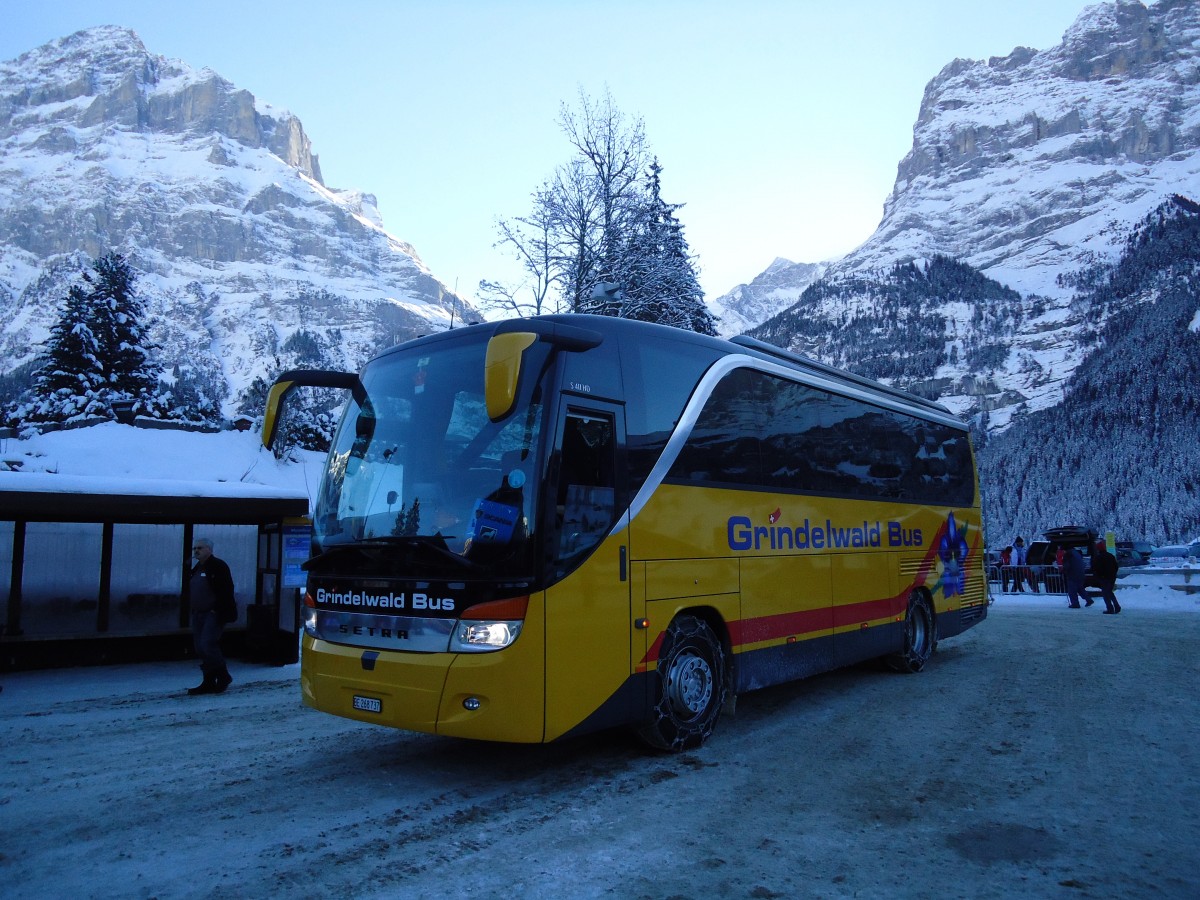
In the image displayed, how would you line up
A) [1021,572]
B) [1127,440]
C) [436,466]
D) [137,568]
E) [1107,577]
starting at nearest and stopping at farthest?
[436,466], [137,568], [1107,577], [1021,572], [1127,440]

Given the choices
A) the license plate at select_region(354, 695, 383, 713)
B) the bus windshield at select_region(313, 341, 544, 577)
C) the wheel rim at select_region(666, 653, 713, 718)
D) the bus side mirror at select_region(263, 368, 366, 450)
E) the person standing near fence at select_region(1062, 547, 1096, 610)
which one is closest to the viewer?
the bus windshield at select_region(313, 341, 544, 577)

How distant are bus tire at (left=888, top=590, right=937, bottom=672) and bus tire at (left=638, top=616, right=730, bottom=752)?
4.38 metres

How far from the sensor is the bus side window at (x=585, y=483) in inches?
209

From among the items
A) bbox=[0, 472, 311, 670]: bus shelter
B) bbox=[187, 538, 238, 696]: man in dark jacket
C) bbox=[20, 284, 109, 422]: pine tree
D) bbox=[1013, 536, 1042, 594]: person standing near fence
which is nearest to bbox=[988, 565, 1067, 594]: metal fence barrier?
bbox=[1013, 536, 1042, 594]: person standing near fence

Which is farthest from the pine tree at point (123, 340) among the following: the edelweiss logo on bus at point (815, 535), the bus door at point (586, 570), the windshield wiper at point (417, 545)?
the bus door at point (586, 570)

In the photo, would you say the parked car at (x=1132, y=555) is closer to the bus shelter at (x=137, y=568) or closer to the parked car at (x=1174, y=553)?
the parked car at (x=1174, y=553)

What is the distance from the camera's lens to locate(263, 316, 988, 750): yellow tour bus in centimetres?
504

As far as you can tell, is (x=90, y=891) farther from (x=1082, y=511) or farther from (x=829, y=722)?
(x=1082, y=511)

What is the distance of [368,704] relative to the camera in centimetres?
535

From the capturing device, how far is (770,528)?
738cm

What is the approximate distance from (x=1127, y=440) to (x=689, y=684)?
364ft

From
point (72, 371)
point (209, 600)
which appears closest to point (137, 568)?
point (209, 600)

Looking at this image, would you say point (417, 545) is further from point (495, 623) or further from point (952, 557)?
point (952, 557)

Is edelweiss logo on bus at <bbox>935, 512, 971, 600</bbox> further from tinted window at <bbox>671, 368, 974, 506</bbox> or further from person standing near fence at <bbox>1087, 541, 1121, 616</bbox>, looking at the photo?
person standing near fence at <bbox>1087, 541, 1121, 616</bbox>
